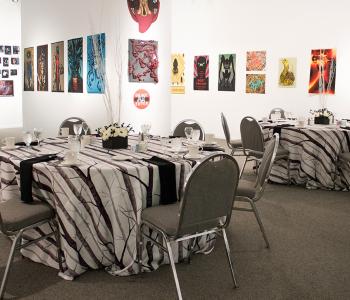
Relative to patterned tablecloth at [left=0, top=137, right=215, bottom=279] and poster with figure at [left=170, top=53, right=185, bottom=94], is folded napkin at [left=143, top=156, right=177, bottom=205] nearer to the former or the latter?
patterned tablecloth at [left=0, top=137, right=215, bottom=279]

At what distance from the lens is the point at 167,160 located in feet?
10.1

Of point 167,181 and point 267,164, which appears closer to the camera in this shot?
point 167,181

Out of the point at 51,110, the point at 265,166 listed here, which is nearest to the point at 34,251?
the point at 265,166

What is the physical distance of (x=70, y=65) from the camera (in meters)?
7.39

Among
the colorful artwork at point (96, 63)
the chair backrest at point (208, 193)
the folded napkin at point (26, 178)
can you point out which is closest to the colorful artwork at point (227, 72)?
the colorful artwork at point (96, 63)

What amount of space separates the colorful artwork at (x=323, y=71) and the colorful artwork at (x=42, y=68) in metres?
4.66

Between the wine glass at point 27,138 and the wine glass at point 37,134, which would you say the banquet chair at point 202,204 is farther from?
the wine glass at point 37,134

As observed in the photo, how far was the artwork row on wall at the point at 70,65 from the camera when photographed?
257 inches

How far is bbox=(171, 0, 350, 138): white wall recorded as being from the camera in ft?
24.7

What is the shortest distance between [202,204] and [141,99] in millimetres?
4038

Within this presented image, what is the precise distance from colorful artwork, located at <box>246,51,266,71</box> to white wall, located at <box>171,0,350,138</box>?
0.10m

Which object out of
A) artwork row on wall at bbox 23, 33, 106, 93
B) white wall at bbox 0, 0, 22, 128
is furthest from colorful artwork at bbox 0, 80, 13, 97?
artwork row on wall at bbox 23, 33, 106, 93

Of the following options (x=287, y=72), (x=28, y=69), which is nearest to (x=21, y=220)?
(x=287, y=72)

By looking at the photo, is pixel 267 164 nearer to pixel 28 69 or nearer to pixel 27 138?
pixel 27 138
